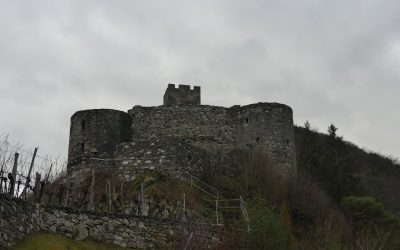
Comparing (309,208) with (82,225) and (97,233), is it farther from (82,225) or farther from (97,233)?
(82,225)

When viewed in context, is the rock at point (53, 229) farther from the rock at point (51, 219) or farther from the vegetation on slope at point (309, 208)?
the vegetation on slope at point (309, 208)

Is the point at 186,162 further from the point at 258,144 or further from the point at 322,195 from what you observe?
the point at 322,195

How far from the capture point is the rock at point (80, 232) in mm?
19030

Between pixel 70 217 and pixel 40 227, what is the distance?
4.12ft

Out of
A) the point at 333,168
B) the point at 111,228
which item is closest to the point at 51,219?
the point at 111,228

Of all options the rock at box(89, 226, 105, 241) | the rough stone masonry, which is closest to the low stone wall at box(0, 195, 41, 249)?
the rock at box(89, 226, 105, 241)

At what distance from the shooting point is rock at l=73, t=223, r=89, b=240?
62.4 ft

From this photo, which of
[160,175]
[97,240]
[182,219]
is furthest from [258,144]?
[97,240]

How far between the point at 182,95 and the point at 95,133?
6.18 m

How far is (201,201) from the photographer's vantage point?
93.2ft

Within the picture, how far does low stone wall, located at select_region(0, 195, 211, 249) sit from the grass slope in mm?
181

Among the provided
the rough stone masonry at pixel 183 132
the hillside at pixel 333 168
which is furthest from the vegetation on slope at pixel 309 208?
the rough stone masonry at pixel 183 132

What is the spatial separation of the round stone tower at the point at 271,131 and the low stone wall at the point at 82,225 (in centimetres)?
1327

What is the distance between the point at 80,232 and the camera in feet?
62.9
